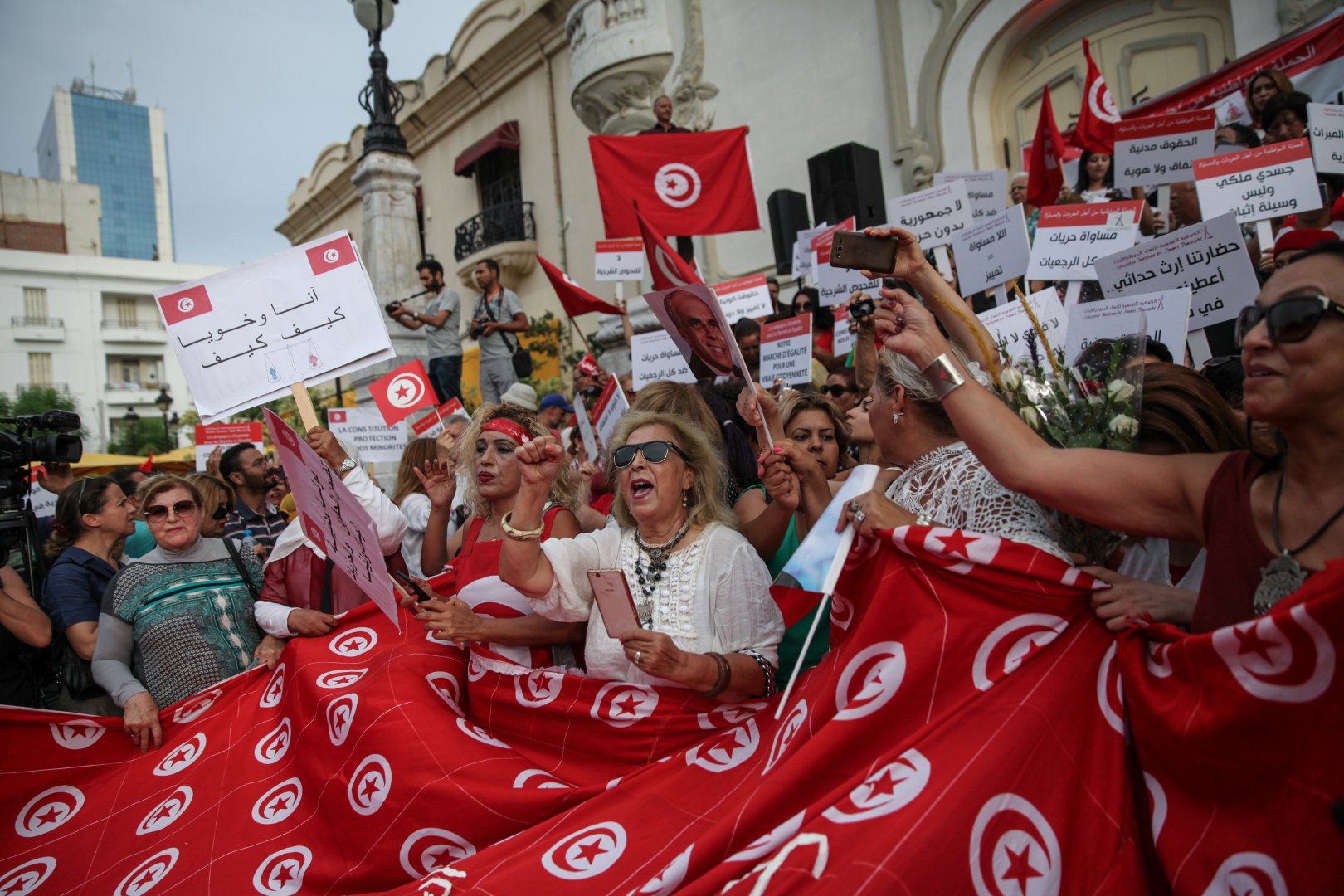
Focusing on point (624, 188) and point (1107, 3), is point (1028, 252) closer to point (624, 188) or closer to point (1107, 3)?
point (624, 188)

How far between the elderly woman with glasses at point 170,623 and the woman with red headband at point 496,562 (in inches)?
38.8

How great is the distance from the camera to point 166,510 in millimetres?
→ 3961

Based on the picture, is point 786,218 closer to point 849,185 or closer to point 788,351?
point 849,185

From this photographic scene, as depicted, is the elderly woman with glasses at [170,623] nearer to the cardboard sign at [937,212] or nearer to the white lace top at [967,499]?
the white lace top at [967,499]

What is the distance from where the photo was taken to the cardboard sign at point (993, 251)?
5.20 meters

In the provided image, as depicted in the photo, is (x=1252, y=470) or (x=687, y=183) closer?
(x=1252, y=470)

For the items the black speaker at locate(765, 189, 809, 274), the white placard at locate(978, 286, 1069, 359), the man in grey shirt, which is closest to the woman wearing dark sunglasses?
the white placard at locate(978, 286, 1069, 359)

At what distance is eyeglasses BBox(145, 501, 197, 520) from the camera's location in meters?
3.94

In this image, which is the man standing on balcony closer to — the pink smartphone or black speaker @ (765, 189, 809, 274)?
black speaker @ (765, 189, 809, 274)

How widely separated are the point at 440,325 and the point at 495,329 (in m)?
0.77

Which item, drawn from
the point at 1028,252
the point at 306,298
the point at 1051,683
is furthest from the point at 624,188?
the point at 1051,683

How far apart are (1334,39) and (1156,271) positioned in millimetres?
4297

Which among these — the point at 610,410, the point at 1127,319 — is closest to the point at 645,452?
the point at 1127,319

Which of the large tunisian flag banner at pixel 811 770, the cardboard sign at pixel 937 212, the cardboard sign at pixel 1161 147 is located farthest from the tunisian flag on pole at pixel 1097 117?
the large tunisian flag banner at pixel 811 770
